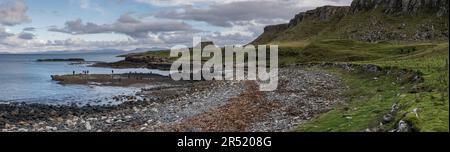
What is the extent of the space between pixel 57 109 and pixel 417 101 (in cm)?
3723

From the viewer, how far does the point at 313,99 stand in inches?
1596

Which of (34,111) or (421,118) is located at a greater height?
(421,118)

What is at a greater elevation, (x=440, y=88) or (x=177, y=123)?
(x=440, y=88)

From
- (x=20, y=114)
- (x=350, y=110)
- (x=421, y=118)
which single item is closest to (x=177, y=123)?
(x=350, y=110)

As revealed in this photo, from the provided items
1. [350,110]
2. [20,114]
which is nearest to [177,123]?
[350,110]
